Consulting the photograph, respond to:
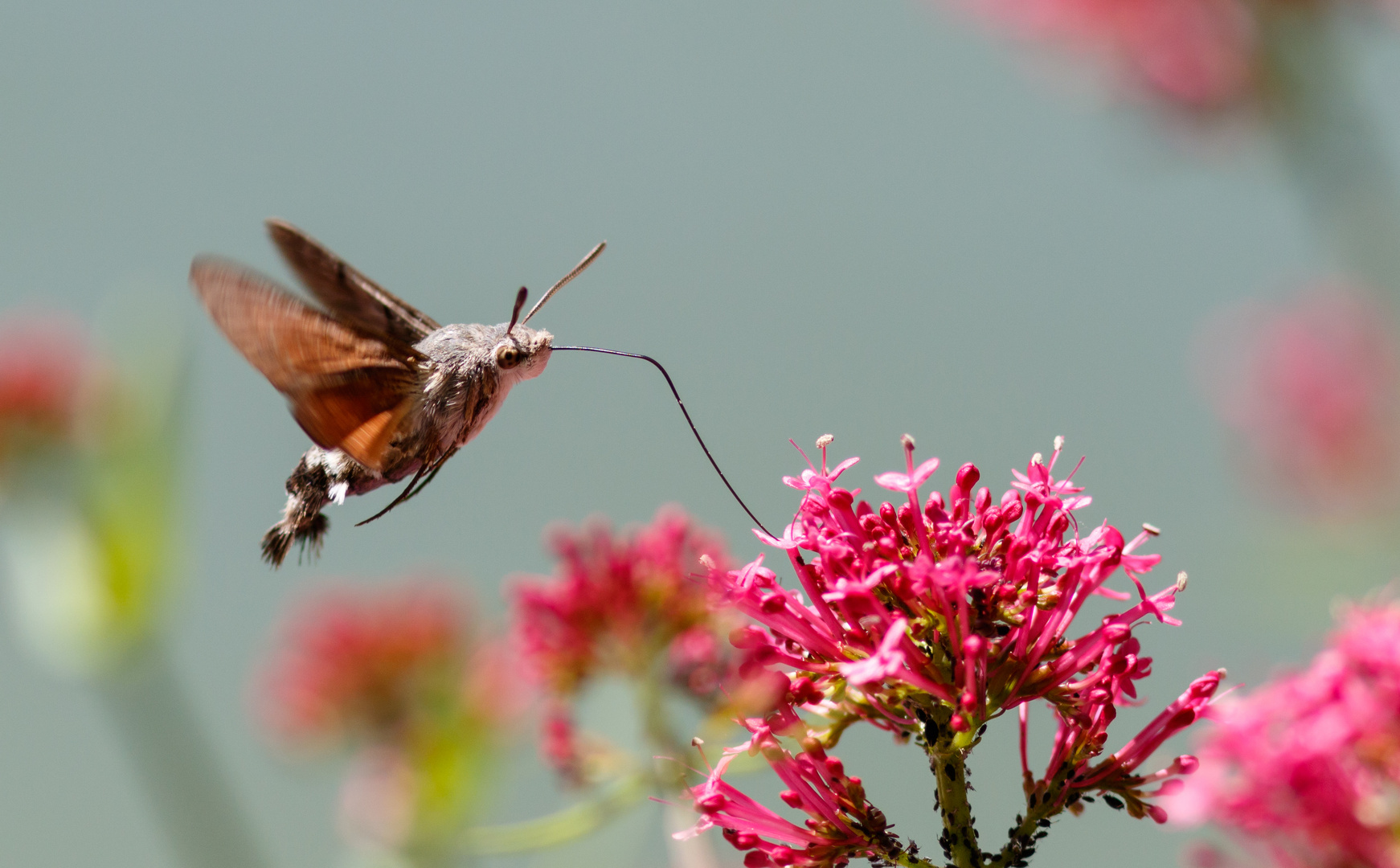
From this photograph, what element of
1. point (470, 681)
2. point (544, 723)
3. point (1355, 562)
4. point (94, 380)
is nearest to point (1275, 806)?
point (544, 723)

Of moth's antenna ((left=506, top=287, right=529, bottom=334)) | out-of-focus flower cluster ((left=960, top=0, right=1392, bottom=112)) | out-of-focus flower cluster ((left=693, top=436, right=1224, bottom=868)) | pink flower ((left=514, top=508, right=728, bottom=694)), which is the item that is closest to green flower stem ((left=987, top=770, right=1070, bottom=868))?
out-of-focus flower cluster ((left=693, top=436, right=1224, bottom=868))

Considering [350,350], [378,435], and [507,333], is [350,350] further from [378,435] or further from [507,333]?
[507,333]

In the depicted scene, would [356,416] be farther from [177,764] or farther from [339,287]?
[177,764]

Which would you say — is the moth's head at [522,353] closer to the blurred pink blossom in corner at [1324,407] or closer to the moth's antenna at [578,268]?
the moth's antenna at [578,268]

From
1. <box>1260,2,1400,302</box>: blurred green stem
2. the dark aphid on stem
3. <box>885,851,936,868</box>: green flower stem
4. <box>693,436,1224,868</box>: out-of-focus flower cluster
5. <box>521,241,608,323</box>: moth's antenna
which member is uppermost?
<box>1260,2,1400,302</box>: blurred green stem

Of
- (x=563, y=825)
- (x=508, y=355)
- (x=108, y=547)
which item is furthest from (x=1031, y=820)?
(x=108, y=547)

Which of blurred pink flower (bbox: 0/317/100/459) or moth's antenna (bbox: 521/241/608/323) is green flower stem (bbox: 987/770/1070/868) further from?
blurred pink flower (bbox: 0/317/100/459)

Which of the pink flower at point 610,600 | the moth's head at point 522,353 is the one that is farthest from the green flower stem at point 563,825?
the moth's head at point 522,353
